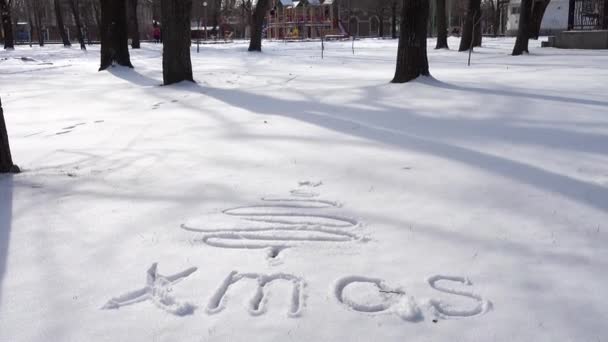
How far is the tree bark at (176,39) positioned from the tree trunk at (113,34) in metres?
4.05

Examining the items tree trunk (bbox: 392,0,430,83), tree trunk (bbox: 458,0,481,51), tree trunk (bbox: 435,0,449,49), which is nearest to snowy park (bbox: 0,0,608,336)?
tree trunk (bbox: 392,0,430,83)

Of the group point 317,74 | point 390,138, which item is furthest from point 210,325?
point 317,74

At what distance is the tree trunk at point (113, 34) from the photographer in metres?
13.7

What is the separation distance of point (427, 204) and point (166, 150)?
113 inches

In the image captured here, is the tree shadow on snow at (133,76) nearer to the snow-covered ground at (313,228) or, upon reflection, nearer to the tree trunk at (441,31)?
the snow-covered ground at (313,228)

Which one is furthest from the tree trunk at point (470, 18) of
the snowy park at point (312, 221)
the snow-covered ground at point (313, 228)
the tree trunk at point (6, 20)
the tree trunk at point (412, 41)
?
the tree trunk at point (6, 20)

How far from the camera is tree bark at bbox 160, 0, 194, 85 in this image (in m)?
10.3

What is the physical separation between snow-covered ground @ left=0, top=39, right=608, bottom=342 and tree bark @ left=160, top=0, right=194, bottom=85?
396 centimetres

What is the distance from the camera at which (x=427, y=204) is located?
12.3ft

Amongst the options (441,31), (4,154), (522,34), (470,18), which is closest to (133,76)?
(4,154)

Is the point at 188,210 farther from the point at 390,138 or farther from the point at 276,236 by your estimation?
the point at 390,138

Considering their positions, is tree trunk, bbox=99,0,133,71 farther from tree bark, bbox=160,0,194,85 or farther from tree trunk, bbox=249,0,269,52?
tree trunk, bbox=249,0,269,52

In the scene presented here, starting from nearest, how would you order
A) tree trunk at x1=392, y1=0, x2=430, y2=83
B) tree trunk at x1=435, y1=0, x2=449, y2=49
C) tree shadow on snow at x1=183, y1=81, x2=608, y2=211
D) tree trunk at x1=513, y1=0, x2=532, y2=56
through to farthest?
1. tree shadow on snow at x1=183, y1=81, x2=608, y2=211
2. tree trunk at x1=392, y1=0, x2=430, y2=83
3. tree trunk at x1=513, y1=0, x2=532, y2=56
4. tree trunk at x1=435, y1=0, x2=449, y2=49

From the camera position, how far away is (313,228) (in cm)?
340
